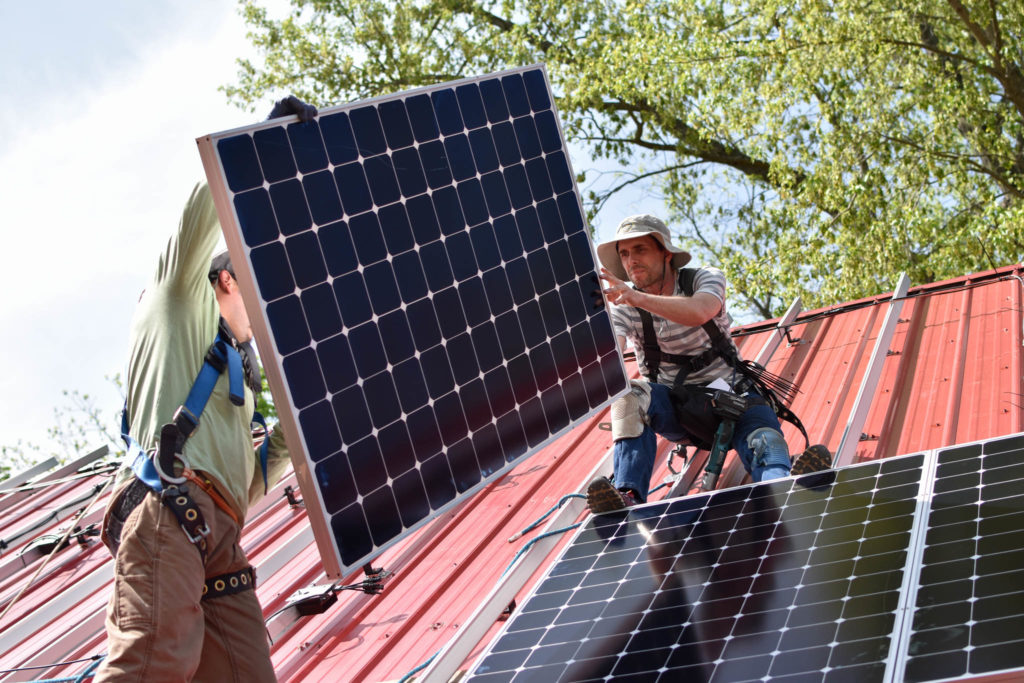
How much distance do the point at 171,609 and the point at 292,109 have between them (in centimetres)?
210

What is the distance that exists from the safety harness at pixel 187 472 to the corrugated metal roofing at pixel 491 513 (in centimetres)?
106

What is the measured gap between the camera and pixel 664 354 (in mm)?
6758

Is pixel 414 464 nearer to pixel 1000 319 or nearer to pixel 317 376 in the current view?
pixel 317 376

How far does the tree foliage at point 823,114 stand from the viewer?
17.3m

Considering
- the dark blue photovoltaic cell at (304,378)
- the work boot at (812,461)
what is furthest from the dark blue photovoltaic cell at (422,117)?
the work boot at (812,461)

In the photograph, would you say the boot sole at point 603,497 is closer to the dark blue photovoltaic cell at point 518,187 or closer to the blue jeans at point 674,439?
the blue jeans at point 674,439

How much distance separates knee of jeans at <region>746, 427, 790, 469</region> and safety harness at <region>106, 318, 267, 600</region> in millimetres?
2783

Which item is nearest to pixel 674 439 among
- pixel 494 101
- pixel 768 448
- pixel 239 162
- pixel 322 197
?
pixel 768 448

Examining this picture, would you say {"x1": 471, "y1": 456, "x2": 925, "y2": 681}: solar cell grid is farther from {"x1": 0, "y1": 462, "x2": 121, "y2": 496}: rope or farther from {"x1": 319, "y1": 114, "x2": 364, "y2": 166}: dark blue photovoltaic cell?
{"x1": 0, "y1": 462, "x2": 121, "y2": 496}: rope

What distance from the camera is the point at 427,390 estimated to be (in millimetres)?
5004

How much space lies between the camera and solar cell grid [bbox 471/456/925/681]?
11.2ft

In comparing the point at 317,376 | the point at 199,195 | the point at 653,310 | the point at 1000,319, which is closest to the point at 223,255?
the point at 199,195

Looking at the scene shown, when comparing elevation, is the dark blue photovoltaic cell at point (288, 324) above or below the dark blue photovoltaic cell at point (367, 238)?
below

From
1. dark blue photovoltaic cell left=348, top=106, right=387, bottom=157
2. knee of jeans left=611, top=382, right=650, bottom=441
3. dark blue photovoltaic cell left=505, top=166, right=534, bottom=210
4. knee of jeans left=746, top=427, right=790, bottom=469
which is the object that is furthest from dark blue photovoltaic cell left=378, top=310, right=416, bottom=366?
knee of jeans left=746, top=427, right=790, bottom=469
